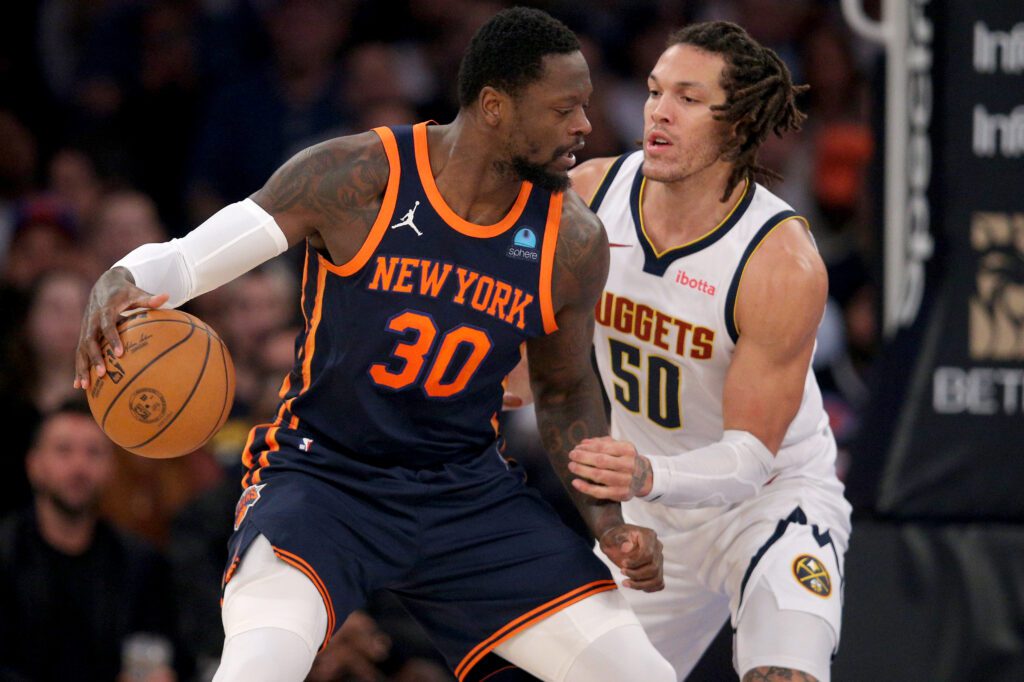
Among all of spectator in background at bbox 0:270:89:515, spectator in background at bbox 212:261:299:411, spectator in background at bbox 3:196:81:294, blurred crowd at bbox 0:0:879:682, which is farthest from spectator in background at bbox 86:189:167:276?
spectator in background at bbox 0:270:89:515

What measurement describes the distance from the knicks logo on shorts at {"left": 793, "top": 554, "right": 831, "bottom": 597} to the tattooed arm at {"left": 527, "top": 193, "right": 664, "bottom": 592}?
0.45m

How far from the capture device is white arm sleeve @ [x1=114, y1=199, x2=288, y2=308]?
385 centimetres

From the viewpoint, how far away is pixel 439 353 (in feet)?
13.3

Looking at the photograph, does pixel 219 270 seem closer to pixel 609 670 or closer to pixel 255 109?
pixel 609 670

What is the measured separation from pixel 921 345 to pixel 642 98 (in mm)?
3795

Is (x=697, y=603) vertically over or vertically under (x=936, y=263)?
under

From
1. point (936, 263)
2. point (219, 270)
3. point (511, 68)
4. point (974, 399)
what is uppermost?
point (511, 68)

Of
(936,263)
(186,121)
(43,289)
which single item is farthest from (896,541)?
(186,121)

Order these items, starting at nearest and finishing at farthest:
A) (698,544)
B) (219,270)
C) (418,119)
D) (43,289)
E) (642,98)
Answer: (219,270) < (698,544) < (43,289) < (418,119) < (642,98)

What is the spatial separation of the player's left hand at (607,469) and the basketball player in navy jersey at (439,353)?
0.13 metres

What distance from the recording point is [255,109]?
8578mm

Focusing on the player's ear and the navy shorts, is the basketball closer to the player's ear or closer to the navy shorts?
the navy shorts

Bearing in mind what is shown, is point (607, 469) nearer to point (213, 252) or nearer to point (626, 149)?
point (213, 252)

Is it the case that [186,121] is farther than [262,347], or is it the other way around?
[186,121]
